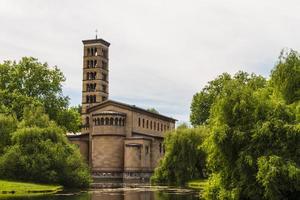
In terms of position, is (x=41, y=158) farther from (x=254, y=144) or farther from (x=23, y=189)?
(x=254, y=144)

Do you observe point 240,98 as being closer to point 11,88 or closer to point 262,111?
point 262,111

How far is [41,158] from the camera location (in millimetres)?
54344

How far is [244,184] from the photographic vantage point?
29766 mm

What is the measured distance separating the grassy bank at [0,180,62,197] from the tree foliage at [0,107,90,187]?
2.52m

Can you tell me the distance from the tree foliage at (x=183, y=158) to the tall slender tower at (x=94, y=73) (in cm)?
4619

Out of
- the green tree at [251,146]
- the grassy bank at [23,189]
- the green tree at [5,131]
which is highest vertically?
the green tree at [5,131]

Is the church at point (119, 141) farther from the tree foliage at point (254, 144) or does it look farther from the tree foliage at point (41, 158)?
the tree foliage at point (254, 144)

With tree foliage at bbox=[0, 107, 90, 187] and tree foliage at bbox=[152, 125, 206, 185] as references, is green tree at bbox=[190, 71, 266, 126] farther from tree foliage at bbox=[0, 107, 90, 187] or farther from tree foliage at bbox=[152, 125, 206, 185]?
tree foliage at bbox=[0, 107, 90, 187]

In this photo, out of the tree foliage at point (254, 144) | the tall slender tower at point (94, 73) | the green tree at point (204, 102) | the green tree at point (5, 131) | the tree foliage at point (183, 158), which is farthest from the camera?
the tall slender tower at point (94, 73)

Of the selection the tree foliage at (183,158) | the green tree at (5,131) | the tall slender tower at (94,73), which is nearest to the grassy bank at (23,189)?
the green tree at (5,131)

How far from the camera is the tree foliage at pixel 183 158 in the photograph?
62656mm

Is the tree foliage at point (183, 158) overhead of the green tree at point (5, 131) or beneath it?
beneath

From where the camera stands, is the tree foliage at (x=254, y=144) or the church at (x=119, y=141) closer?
the tree foliage at (x=254, y=144)

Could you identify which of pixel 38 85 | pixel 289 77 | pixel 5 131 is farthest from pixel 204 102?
pixel 289 77
